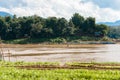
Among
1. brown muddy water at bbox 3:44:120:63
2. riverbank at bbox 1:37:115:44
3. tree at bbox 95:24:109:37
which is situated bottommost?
brown muddy water at bbox 3:44:120:63

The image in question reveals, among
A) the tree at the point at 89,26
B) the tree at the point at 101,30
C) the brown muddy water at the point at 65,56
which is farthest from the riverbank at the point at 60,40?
the brown muddy water at the point at 65,56

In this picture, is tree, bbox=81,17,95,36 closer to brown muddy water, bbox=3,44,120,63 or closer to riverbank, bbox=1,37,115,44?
riverbank, bbox=1,37,115,44

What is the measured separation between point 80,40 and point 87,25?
20.6 ft

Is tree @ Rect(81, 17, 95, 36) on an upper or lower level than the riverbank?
upper

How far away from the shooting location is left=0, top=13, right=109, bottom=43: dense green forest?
102m

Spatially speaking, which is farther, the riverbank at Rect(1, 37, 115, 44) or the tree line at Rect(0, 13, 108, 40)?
the tree line at Rect(0, 13, 108, 40)

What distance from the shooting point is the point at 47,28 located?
335 ft

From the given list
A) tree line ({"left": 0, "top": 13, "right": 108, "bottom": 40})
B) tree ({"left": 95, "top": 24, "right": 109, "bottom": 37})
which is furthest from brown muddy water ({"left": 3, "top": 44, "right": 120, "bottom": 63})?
tree ({"left": 95, "top": 24, "right": 109, "bottom": 37})

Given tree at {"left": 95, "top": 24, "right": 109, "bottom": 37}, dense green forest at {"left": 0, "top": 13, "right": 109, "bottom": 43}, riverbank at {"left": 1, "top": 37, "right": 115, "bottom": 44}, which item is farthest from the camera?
tree at {"left": 95, "top": 24, "right": 109, "bottom": 37}

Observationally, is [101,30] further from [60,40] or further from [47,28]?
[47,28]

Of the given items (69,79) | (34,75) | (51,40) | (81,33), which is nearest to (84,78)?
(69,79)

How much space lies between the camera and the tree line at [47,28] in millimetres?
102000

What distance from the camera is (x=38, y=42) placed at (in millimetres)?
100125

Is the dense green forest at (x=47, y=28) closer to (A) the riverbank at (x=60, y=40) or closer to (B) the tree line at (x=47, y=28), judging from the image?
(B) the tree line at (x=47, y=28)
